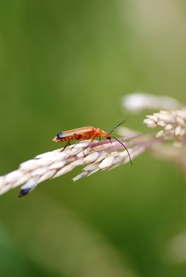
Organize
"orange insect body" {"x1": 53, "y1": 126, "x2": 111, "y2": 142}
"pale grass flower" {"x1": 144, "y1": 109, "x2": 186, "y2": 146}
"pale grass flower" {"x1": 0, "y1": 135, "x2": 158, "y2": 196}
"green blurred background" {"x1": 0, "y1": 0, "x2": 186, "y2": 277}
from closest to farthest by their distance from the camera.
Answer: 1. "pale grass flower" {"x1": 0, "y1": 135, "x2": 158, "y2": 196}
2. "pale grass flower" {"x1": 144, "y1": 109, "x2": 186, "y2": 146}
3. "orange insect body" {"x1": 53, "y1": 126, "x2": 111, "y2": 142}
4. "green blurred background" {"x1": 0, "y1": 0, "x2": 186, "y2": 277}

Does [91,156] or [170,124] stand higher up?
[91,156]

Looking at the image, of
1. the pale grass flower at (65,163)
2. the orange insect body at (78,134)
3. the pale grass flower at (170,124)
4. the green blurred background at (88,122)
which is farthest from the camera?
the green blurred background at (88,122)

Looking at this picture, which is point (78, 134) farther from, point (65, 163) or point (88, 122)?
point (88, 122)

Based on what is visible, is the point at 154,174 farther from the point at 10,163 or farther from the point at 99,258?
the point at 10,163

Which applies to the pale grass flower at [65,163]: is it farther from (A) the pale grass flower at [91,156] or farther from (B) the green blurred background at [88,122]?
(B) the green blurred background at [88,122]

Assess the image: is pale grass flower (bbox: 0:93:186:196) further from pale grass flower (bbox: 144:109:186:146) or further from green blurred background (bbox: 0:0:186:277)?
green blurred background (bbox: 0:0:186:277)

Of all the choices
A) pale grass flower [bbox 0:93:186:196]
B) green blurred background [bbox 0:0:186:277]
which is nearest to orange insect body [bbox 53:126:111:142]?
pale grass flower [bbox 0:93:186:196]

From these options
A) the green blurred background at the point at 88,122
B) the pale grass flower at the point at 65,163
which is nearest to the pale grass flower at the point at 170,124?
the pale grass flower at the point at 65,163

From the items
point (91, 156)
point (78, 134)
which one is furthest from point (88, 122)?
point (91, 156)

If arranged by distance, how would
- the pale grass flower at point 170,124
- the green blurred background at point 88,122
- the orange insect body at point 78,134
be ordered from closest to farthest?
1. the pale grass flower at point 170,124
2. the orange insect body at point 78,134
3. the green blurred background at point 88,122
